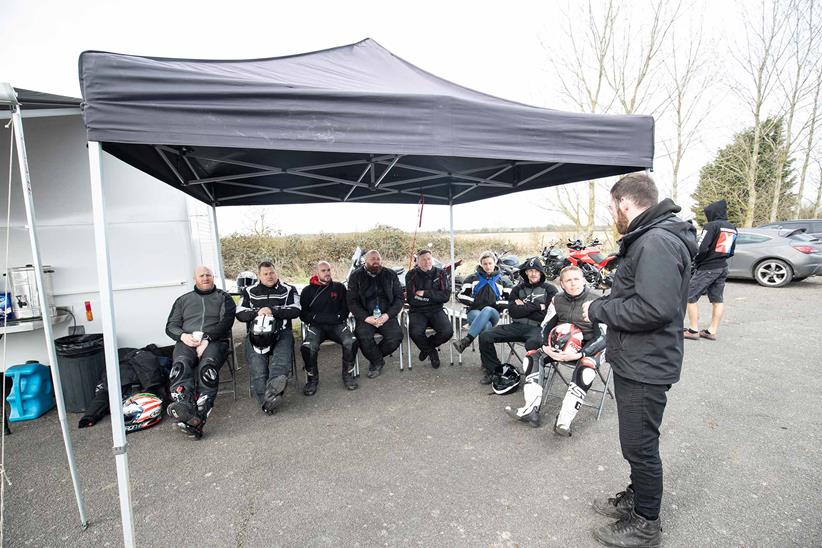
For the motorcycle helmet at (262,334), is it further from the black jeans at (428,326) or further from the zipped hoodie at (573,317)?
the zipped hoodie at (573,317)

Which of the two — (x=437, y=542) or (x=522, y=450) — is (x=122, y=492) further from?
(x=522, y=450)

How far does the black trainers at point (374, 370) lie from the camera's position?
4037mm

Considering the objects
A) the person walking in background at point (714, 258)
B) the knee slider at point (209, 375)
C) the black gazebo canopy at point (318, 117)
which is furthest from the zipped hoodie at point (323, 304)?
the person walking in background at point (714, 258)

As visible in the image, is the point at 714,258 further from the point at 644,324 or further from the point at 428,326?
the point at 644,324

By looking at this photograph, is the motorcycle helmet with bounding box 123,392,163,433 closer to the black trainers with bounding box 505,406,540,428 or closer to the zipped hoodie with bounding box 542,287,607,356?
the black trainers with bounding box 505,406,540,428

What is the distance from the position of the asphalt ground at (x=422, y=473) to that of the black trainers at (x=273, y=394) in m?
0.12

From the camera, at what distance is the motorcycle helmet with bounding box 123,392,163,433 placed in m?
3.01

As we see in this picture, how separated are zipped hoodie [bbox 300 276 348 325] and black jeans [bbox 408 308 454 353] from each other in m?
0.79

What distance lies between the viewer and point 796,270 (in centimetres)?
787

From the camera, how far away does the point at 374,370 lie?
4086 mm

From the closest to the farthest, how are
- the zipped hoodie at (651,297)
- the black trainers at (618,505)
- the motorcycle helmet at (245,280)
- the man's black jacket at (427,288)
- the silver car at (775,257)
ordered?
the zipped hoodie at (651,297) → the black trainers at (618,505) → the motorcycle helmet at (245,280) → the man's black jacket at (427,288) → the silver car at (775,257)

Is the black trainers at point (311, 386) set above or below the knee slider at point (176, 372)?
below

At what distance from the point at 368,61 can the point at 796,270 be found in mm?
9664

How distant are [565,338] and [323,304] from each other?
2.47m
